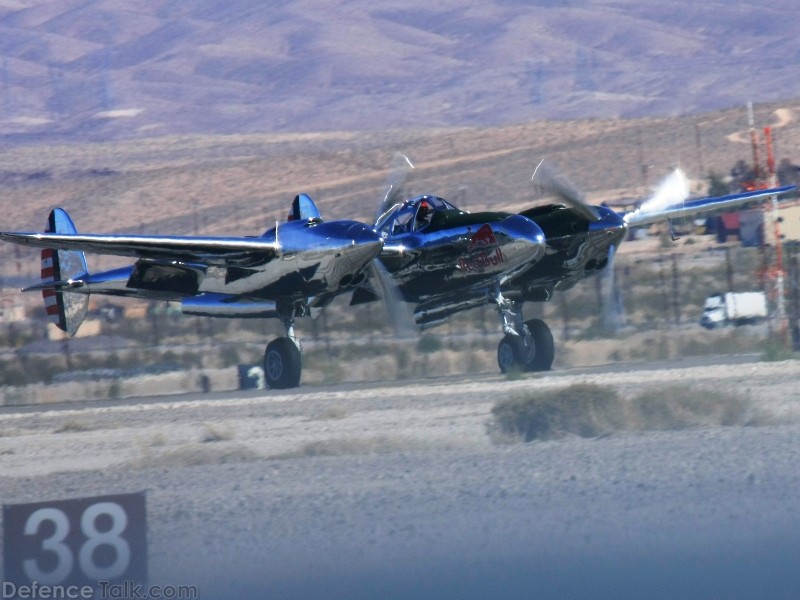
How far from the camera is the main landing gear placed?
2973cm

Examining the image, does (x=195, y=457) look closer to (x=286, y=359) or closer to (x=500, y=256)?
(x=286, y=359)

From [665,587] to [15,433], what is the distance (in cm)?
1790

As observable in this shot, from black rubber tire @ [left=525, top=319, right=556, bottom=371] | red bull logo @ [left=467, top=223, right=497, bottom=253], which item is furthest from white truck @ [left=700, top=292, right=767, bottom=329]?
red bull logo @ [left=467, top=223, right=497, bottom=253]

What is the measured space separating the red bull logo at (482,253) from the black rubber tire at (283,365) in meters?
4.15

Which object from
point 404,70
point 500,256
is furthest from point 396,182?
point 404,70

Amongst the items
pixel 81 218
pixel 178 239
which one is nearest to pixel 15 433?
pixel 178 239

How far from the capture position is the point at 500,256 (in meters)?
27.7

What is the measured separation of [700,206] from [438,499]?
18542mm

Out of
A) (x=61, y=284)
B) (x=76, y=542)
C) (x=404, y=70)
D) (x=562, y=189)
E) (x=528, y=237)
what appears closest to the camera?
(x=76, y=542)

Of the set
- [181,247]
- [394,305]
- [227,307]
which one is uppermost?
[181,247]

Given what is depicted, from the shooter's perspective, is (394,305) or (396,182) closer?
(396,182)

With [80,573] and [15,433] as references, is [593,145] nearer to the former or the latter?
[15,433]

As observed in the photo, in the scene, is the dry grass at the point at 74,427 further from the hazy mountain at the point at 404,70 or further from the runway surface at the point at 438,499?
the hazy mountain at the point at 404,70

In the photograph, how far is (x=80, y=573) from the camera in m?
11.6
